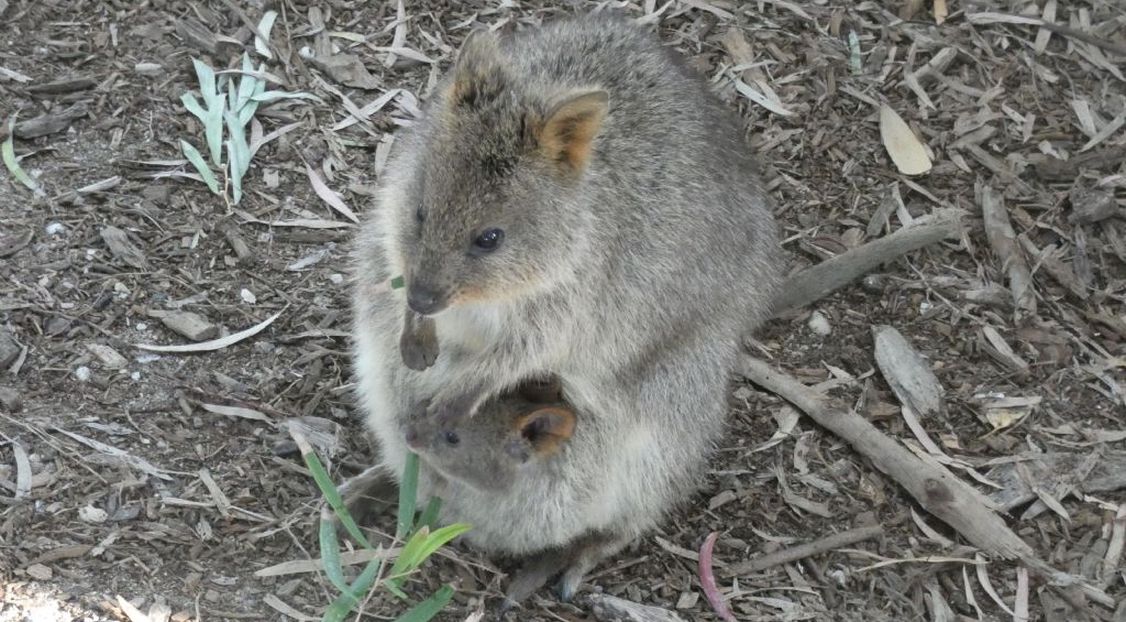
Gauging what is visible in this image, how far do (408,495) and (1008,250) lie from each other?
3.23 meters

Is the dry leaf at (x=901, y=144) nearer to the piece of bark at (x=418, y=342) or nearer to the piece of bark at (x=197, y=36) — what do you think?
the piece of bark at (x=418, y=342)

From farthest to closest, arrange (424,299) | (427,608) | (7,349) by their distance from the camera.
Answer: (7,349), (427,608), (424,299)

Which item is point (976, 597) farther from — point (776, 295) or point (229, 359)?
point (229, 359)

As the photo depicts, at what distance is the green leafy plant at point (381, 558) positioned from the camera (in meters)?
4.35

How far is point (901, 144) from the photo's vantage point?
21.4ft

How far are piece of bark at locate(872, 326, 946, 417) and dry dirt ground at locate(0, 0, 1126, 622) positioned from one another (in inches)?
2.2

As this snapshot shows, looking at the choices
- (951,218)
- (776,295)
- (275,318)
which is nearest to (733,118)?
(776,295)

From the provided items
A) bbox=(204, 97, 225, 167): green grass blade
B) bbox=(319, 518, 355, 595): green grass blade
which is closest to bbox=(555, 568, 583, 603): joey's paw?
bbox=(319, 518, 355, 595): green grass blade

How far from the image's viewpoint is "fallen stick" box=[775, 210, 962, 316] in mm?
5906

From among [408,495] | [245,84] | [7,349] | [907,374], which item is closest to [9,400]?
[7,349]

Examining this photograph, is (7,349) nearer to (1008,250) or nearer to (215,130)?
(215,130)

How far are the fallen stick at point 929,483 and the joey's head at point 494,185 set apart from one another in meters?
1.81

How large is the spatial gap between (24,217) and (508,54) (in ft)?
7.64

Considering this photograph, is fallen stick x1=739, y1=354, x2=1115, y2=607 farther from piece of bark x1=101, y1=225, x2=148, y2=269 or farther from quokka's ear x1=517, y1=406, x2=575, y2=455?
piece of bark x1=101, y1=225, x2=148, y2=269
